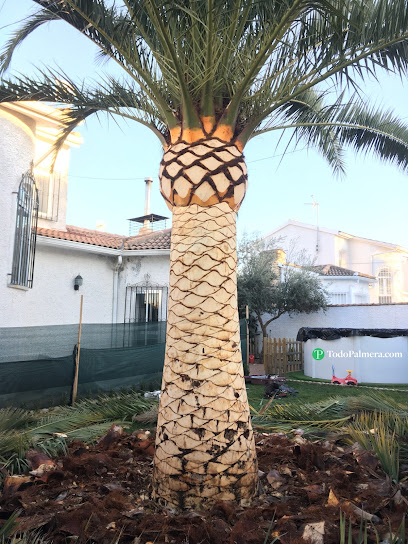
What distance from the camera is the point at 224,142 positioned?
3459mm

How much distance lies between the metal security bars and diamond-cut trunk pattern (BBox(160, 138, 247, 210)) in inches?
417

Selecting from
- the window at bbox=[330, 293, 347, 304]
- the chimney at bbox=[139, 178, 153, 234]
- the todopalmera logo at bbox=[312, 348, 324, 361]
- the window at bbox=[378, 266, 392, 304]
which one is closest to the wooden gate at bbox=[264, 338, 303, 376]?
the todopalmera logo at bbox=[312, 348, 324, 361]

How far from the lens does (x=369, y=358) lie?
13164 millimetres

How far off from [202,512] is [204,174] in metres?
2.18

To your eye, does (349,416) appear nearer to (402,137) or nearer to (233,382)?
(233,382)

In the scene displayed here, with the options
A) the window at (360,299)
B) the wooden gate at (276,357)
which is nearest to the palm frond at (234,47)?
the wooden gate at (276,357)

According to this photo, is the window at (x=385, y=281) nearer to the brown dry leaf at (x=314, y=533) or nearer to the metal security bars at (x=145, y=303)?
the metal security bars at (x=145, y=303)

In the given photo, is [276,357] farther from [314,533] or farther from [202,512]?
[314,533]

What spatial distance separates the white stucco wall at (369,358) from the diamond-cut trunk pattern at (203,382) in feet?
35.3

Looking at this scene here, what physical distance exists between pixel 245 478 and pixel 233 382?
2.05 feet

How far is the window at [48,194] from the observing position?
13128 mm

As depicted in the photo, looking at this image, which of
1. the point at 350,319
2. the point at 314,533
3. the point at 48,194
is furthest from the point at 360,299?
the point at 314,533

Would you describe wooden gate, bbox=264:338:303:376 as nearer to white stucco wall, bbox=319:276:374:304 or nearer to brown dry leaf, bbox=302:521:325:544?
white stucco wall, bbox=319:276:374:304

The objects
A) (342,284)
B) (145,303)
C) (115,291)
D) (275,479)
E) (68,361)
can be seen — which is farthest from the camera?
(342,284)
